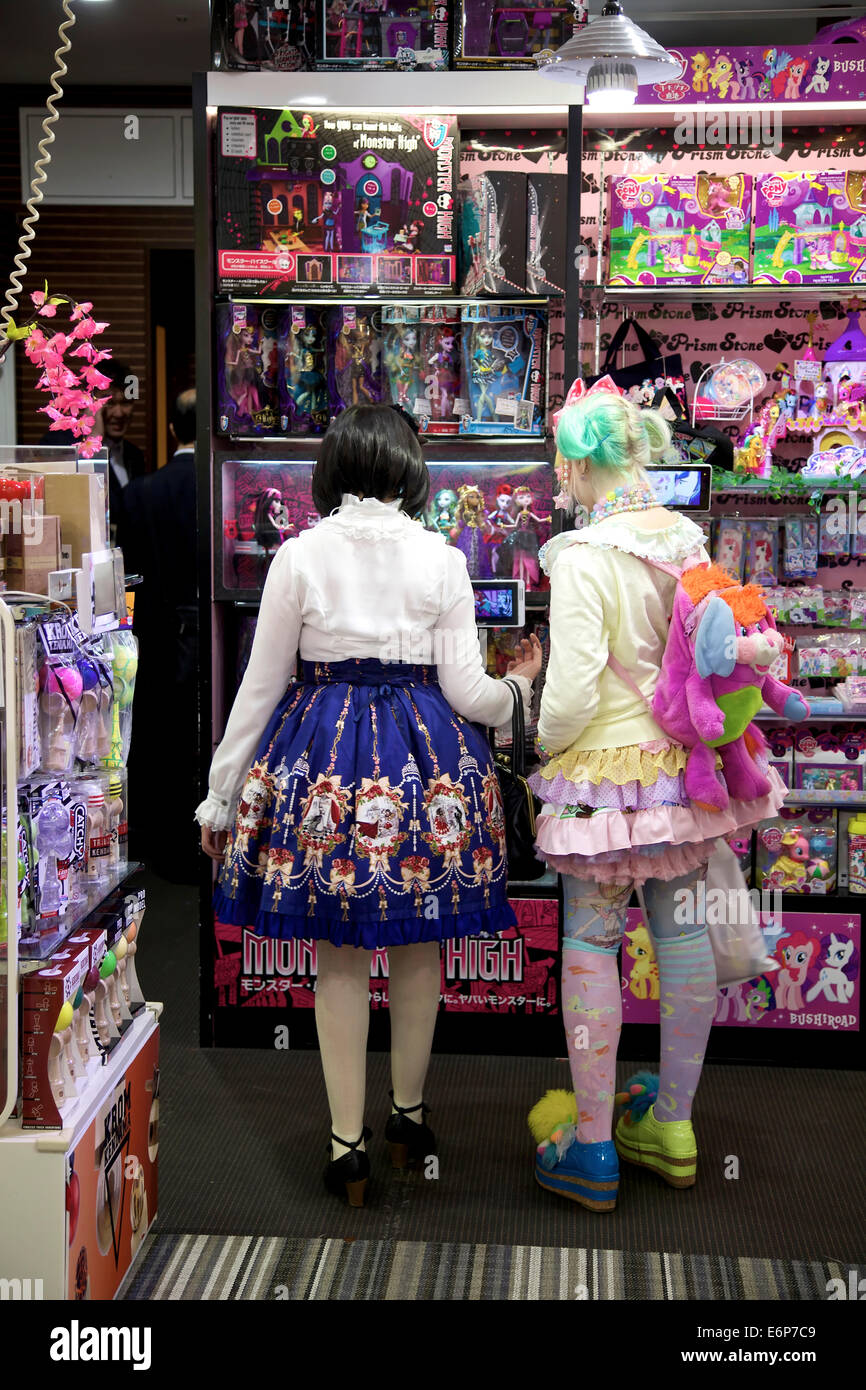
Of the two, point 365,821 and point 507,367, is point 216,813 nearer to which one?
point 365,821

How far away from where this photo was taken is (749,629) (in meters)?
2.99

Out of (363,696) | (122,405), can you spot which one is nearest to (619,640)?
(363,696)

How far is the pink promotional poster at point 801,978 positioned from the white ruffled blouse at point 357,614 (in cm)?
130

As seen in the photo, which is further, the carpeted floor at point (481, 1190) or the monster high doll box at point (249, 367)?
the monster high doll box at point (249, 367)

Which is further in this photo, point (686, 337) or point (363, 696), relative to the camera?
Answer: point (686, 337)

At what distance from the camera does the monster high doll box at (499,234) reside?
3873 mm

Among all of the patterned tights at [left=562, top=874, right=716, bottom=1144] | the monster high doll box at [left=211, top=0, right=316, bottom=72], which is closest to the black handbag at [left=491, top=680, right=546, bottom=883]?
the patterned tights at [left=562, top=874, right=716, bottom=1144]

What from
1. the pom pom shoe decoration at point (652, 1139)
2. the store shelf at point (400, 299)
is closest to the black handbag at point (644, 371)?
the store shelf at point (400, 299)

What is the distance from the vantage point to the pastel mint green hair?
298 centimetres

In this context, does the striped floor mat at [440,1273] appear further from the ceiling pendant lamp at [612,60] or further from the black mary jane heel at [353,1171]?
the ceiling pendant lamp at [612,60]

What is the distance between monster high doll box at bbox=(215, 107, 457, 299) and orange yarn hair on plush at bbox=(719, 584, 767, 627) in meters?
1.44

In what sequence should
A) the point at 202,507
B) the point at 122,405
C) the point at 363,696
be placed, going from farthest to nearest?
the point at 122,405 < the point at 202,507 < the point at 363,696
